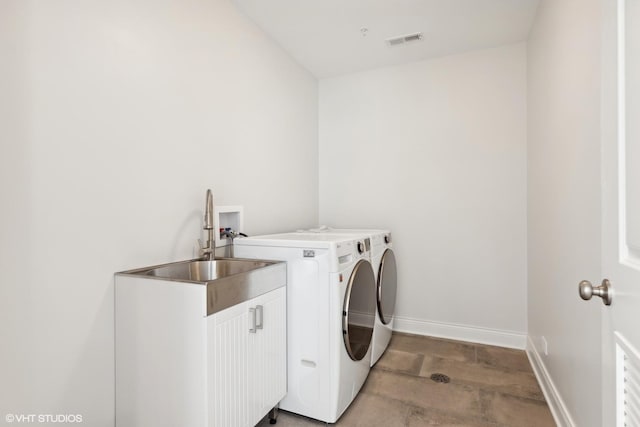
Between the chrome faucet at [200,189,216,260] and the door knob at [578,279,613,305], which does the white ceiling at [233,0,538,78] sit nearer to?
the chrome faucet at [200,189,216,260]

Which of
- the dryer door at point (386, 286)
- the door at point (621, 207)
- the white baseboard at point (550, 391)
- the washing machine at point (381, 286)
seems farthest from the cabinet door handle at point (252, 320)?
the white baseboard at point (550, 391)

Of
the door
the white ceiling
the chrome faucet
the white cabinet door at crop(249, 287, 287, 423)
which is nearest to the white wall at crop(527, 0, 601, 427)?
the white ceiling

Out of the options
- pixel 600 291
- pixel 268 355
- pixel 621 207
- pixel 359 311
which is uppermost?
pixel 621 207

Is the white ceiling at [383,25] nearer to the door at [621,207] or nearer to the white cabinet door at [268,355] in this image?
the door at [621,207]

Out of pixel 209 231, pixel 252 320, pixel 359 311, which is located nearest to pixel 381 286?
pixel 359 311

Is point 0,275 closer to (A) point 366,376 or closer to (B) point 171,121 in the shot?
(B) point 171,121

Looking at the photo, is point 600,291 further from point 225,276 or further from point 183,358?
point 225,276

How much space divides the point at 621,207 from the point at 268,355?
55.9 inches

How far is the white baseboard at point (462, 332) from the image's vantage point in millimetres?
2576

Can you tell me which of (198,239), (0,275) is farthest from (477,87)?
(0,275)

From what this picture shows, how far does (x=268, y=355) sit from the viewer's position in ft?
5.02

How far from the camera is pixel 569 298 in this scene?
1.50m

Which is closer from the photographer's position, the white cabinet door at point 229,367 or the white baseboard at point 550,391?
the white cabinet door at point 229,367

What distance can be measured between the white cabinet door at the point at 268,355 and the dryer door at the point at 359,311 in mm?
333
